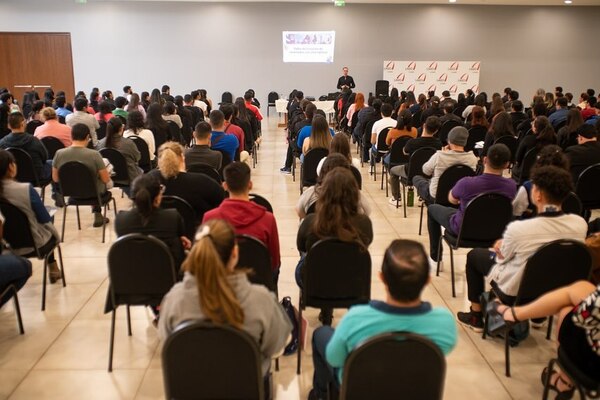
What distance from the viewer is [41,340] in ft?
10.8

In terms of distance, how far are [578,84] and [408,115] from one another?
1358 cm

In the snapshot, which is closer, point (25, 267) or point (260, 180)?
point (25, 267)

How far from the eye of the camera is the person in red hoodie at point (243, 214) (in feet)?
9.52

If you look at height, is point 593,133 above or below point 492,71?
below

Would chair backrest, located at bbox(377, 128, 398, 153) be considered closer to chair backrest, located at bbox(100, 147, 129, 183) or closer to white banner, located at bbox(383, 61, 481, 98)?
chair backrest, located at bbox(100, 147, 129, 183)

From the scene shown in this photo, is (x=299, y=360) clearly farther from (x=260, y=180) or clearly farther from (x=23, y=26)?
(x=23, y=26)

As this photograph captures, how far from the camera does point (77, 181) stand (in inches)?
186

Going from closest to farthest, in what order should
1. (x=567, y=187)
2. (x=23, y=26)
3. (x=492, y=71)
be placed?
(x=567, y=187) < (x=23, y=26) < (x=492, y=71)

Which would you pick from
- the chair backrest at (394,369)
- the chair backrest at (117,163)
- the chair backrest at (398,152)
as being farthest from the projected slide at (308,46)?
the chair backrest at (394,369)

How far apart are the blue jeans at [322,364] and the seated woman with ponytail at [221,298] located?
287mm

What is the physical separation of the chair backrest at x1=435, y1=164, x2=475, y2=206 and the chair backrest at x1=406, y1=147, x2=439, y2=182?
925 millimetres

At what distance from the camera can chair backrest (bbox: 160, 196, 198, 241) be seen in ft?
11.4

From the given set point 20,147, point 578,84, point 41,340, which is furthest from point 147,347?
point 578,84

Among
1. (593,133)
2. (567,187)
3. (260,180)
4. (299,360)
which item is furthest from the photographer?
(260,180)
